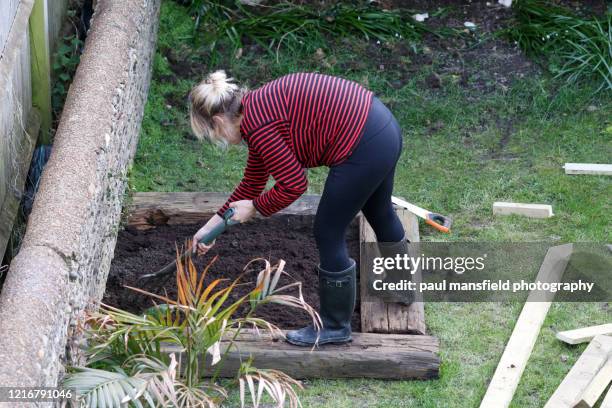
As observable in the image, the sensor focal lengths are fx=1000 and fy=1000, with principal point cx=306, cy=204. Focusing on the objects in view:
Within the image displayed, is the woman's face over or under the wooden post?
over

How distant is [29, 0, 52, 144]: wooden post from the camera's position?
19.1 feet

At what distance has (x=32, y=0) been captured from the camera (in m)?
5.52

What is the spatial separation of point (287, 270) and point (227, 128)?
1.39 meters

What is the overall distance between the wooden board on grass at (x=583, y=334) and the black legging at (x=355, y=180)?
119cm

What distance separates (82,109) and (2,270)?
2.96ft

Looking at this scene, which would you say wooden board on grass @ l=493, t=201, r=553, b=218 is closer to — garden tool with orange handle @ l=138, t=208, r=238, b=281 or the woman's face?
garden tool with orange handle @ l=138, t=208, r=238, b=281

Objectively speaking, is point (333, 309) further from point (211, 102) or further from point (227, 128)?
point (211, 102)

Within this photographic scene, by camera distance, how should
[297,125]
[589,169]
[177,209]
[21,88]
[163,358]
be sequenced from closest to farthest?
[163,358]
[297,125]
[21,88]
[177,209]
[589,169]

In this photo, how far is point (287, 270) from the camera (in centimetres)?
560

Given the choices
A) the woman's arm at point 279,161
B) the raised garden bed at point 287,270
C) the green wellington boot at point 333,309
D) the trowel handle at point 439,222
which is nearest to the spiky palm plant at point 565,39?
the trowel handle at point 439,222

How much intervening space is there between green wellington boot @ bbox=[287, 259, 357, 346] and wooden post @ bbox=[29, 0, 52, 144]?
218cm

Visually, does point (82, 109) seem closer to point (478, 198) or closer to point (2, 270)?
point (2, 270)

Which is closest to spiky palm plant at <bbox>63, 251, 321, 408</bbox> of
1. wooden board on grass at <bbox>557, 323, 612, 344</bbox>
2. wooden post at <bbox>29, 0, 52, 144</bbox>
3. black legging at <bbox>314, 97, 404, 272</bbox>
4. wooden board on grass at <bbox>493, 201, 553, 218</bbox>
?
black legging at <bbox>314, 97, 404, 272</bbox>

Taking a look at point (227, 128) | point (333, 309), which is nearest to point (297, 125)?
point (227, 128)
